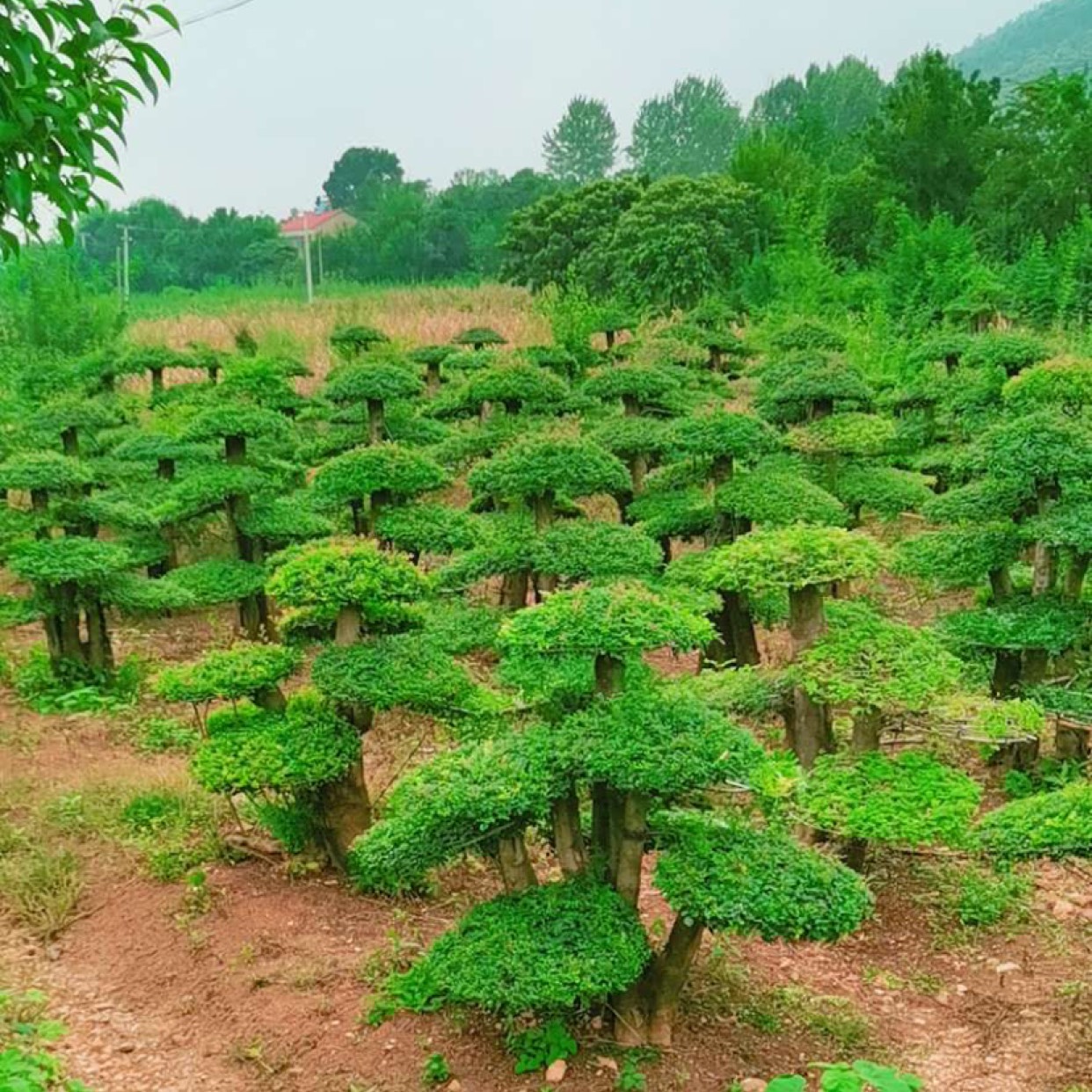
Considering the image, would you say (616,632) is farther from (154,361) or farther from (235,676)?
(154,361)

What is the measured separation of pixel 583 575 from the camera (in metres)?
4.89

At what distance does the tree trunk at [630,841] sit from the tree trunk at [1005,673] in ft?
9.03

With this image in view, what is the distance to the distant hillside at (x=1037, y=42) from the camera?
78.9 meters

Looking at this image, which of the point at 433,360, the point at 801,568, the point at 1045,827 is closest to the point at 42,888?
the point at 801,568

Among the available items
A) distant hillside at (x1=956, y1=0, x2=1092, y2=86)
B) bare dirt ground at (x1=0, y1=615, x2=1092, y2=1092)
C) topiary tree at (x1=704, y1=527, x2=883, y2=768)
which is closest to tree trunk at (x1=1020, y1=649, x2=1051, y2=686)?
bare dirt ground at (x1=0, y1=615, x2=1092, y2=1092)

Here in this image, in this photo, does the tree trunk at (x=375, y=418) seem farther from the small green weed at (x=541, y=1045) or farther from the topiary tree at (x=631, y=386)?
the small green weed at (x=541, y=1045)

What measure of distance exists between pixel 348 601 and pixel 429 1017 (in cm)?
131

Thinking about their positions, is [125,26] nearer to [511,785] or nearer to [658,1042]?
[511,785]

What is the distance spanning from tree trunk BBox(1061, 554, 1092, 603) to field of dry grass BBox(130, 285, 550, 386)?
10.7 m

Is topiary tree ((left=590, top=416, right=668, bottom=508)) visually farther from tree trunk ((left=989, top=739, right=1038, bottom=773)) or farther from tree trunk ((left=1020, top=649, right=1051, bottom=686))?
tree trunk ((left=989, top=739, right=1038, bottom=773))

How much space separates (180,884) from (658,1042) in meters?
1.91

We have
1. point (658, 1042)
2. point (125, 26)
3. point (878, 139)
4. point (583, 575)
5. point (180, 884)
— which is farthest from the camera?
point (878, 139)

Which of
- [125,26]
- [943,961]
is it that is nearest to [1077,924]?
[943,961]

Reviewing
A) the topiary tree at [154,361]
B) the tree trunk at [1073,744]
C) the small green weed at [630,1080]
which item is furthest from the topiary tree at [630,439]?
the topiary tree at [154,361]
